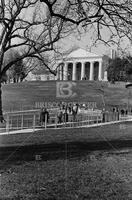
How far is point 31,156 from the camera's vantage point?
6.74 meters

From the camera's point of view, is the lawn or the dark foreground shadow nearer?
the dark foreground shadow

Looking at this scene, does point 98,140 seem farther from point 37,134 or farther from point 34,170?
point 34,170

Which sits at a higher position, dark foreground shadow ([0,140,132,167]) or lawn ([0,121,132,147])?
dark foreground shadow ([0,140,132,167])

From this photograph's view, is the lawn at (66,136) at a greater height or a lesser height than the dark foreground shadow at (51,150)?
lesser

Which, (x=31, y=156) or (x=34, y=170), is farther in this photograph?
(x=31, y=156)

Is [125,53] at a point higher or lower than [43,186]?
higher

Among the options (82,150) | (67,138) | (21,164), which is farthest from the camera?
(67,138)

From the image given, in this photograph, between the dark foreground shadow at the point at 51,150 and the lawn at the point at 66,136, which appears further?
the lawn at the point at 66,136

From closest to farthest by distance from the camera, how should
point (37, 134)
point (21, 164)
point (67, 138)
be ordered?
point (21, 164)
point (67, 138)
point (37, 134)

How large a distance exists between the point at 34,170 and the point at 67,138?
397 cm

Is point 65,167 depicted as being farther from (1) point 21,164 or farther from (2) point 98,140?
(2) point 98,140

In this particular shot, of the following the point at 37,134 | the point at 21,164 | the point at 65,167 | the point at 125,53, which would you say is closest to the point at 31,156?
the point at 21,164

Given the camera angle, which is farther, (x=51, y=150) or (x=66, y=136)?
(x=66, y=136)

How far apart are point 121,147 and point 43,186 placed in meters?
4.16
